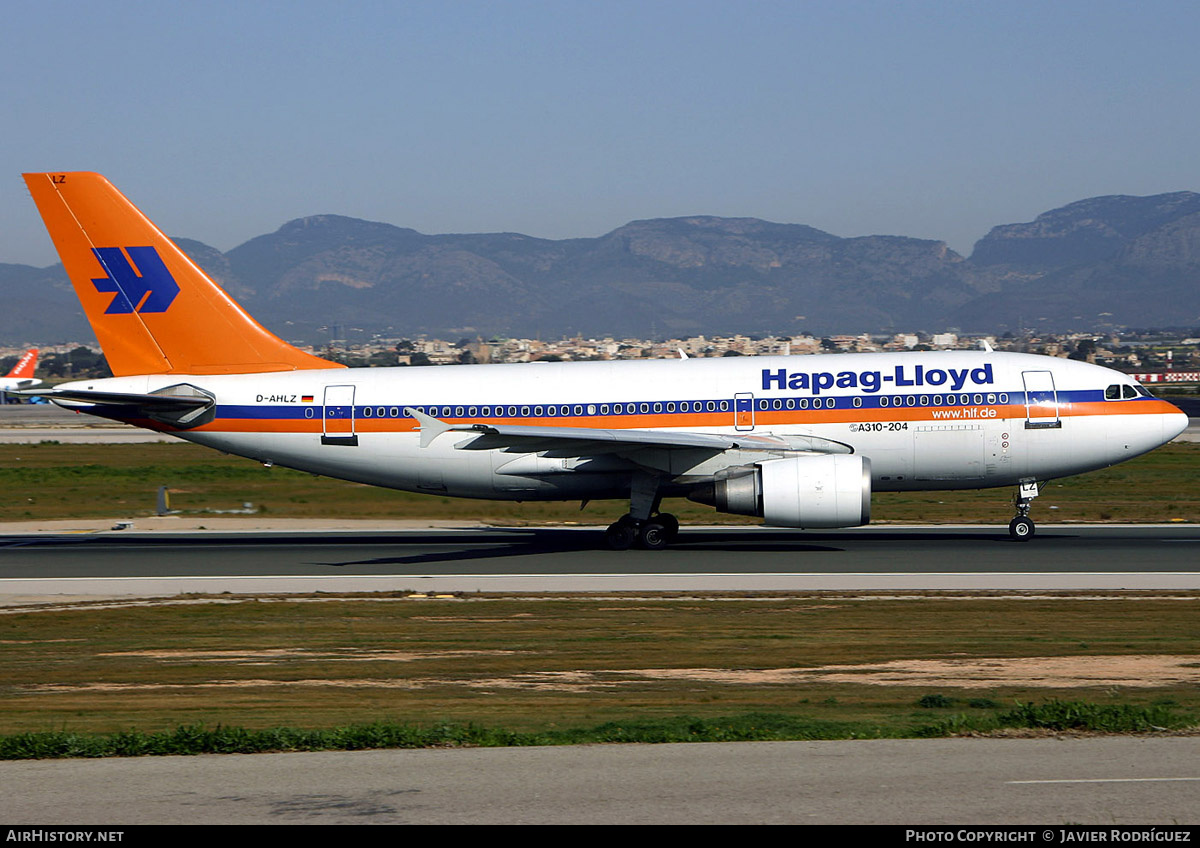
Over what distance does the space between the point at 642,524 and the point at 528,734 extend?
18.0m

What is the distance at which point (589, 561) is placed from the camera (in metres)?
29.0

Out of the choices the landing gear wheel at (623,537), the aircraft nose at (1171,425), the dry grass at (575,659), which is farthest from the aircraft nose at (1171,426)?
the landing gear wheel at (623,537)

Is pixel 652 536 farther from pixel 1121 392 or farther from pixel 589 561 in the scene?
pixel 1121 392

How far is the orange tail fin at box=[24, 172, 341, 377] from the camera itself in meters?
31.2

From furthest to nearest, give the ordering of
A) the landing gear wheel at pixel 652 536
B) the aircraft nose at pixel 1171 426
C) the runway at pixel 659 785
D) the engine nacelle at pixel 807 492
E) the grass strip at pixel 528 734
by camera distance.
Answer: the landing gear wheel at pixel 652 536
the aircraft nose at pixel 1171 426
the engine nacelle at pixel 807 492
the grass strip at pixel 528 734
the runway at pixel 659 785

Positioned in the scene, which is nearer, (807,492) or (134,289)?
(807,492)

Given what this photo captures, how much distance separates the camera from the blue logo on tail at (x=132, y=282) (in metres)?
31.3

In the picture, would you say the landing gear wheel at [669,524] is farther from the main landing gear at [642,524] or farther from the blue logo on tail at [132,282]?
the blue logo on tail at [132,282]

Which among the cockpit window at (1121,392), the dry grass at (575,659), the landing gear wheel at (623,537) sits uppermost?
the cockpit window at (1121,392)

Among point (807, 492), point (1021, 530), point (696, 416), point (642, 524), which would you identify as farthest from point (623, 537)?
point (1021, 530)

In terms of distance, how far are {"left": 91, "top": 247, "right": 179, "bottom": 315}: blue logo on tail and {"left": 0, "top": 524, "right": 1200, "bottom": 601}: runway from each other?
5889 millimetres

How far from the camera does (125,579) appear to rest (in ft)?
87.4

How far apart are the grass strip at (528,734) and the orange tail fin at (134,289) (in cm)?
1991
